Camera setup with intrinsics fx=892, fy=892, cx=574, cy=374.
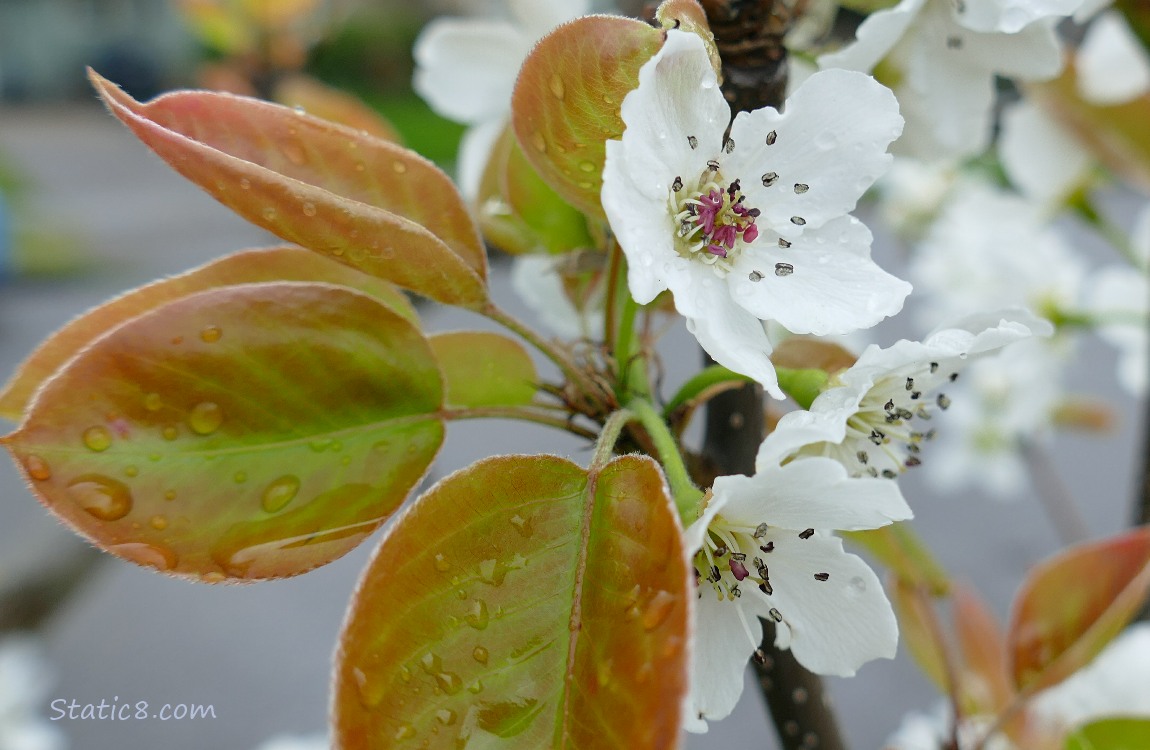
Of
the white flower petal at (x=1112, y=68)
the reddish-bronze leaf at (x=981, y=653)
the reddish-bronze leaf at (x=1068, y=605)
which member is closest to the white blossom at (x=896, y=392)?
the reddish-bronze leaf at (x=1068, y=605)

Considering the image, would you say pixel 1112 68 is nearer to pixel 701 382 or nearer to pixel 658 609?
pixel 701 382

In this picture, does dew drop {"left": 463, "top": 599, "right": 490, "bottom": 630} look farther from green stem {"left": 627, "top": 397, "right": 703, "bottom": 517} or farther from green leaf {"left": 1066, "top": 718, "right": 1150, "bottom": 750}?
green leaf {"left": 1066, "top": 718, "right": 1150, "bottom": 750}

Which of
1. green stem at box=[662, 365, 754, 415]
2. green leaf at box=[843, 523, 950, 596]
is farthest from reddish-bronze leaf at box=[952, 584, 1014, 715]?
green stem at box=[662, 365, 754, 415]

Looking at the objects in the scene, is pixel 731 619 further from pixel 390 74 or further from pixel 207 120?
pixel 390 74

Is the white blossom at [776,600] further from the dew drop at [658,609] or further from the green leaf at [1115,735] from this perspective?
the green leaf at [1115,735]

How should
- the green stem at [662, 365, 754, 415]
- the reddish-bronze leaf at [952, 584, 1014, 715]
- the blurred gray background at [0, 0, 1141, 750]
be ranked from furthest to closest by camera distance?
the blurred gray background at [0, 0, 1141, 750]
the reddish-bronze leaf at [952, 584, 1014, 715]
the green stem at [662, 365, 754, 415]

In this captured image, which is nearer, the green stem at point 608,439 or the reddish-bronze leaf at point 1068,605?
the green stem at point 608,439
